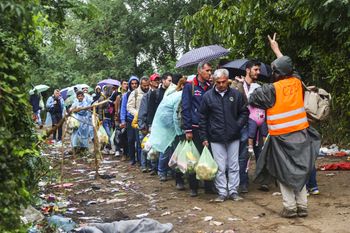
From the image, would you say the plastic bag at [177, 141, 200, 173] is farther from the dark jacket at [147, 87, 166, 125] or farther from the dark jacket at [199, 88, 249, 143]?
the dark jacket at [147, 87, 166, 125]

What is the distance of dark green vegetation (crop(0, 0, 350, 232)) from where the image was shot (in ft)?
11.6

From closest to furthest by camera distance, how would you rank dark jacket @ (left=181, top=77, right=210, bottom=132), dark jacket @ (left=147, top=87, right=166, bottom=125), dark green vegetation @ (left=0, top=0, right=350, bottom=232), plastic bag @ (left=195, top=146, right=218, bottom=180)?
dark green vegetation @ (left=0, top=0, right=350, bottom=232) < plastic bag @ (left=195, top=146, right=218, bottom=180) < dark jacket @ (left=181, top=77, right=210, bottom=132) < dark jacket @ (left=147, top=87, right=166, bottom=125)

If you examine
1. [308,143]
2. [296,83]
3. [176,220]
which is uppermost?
[296,83]

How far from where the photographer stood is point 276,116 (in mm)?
6062

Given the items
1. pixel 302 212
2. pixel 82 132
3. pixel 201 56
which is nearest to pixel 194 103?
pixel 201 56

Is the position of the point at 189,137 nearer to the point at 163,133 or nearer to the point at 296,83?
the point at 163,133

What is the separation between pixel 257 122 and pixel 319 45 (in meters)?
4.24

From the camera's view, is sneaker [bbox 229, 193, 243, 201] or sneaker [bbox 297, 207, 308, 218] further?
sneaker [bbox 229, 193, 243, 201]

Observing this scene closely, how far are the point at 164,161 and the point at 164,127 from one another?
105 centimetres

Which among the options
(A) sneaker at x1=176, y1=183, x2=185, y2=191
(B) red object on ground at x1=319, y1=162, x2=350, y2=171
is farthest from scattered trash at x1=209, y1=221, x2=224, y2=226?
(B) red object on ground at x1=319, y1=162, x2=350, y2=171

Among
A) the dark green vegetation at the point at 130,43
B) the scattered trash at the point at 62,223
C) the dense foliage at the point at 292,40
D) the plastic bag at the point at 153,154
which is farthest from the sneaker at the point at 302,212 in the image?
the dense foliage at the point at 292,40

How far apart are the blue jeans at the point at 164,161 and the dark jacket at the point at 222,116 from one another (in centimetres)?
210

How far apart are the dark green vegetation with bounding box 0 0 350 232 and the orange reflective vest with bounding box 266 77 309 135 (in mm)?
1878

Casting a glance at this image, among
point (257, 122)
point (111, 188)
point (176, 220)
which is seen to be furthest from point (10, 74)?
point (111, 188)
